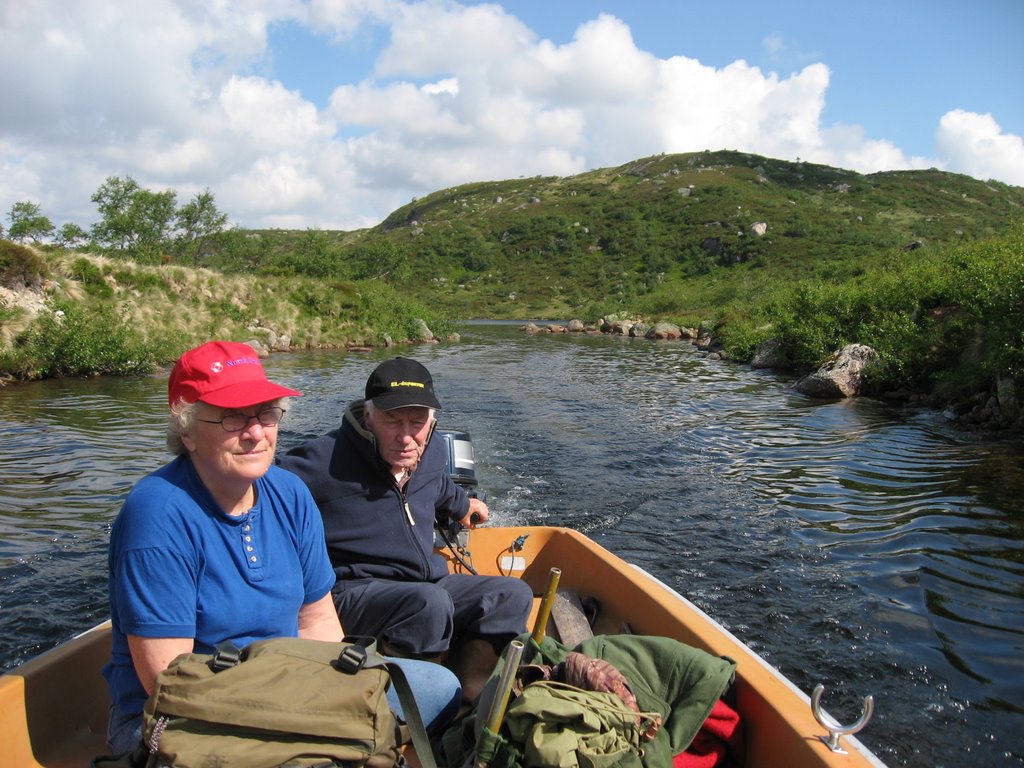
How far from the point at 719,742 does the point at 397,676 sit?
4.15ft

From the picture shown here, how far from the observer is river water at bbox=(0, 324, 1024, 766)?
460 cm

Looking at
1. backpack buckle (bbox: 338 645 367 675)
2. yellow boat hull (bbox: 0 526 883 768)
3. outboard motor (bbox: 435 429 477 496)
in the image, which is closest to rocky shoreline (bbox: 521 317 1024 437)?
outboard motor (bbox: 435 429 477 496)

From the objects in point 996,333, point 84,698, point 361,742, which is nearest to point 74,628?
point 84,698

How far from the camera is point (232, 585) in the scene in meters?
2.16

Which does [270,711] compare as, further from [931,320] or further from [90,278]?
[90,278]

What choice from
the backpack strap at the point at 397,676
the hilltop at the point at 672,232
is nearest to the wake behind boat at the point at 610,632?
the backpack strap at the point at 397,676

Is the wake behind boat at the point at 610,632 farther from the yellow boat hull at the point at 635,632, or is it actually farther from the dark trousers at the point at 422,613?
the dark trousers at the point at 422,613

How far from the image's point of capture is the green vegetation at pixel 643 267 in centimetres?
1571

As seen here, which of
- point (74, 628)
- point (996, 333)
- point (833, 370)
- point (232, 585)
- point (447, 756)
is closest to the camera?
point (232, 585)

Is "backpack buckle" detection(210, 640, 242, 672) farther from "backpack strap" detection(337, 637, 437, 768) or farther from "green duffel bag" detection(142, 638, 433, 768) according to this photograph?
"backpack strap" detection(337, 637, 437, 768)

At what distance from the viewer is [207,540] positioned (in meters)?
2.09

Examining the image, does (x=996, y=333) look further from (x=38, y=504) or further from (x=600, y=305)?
(x=600, y=305)

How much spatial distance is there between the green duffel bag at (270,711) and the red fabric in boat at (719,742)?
117 cm

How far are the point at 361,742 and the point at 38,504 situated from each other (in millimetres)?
7424
